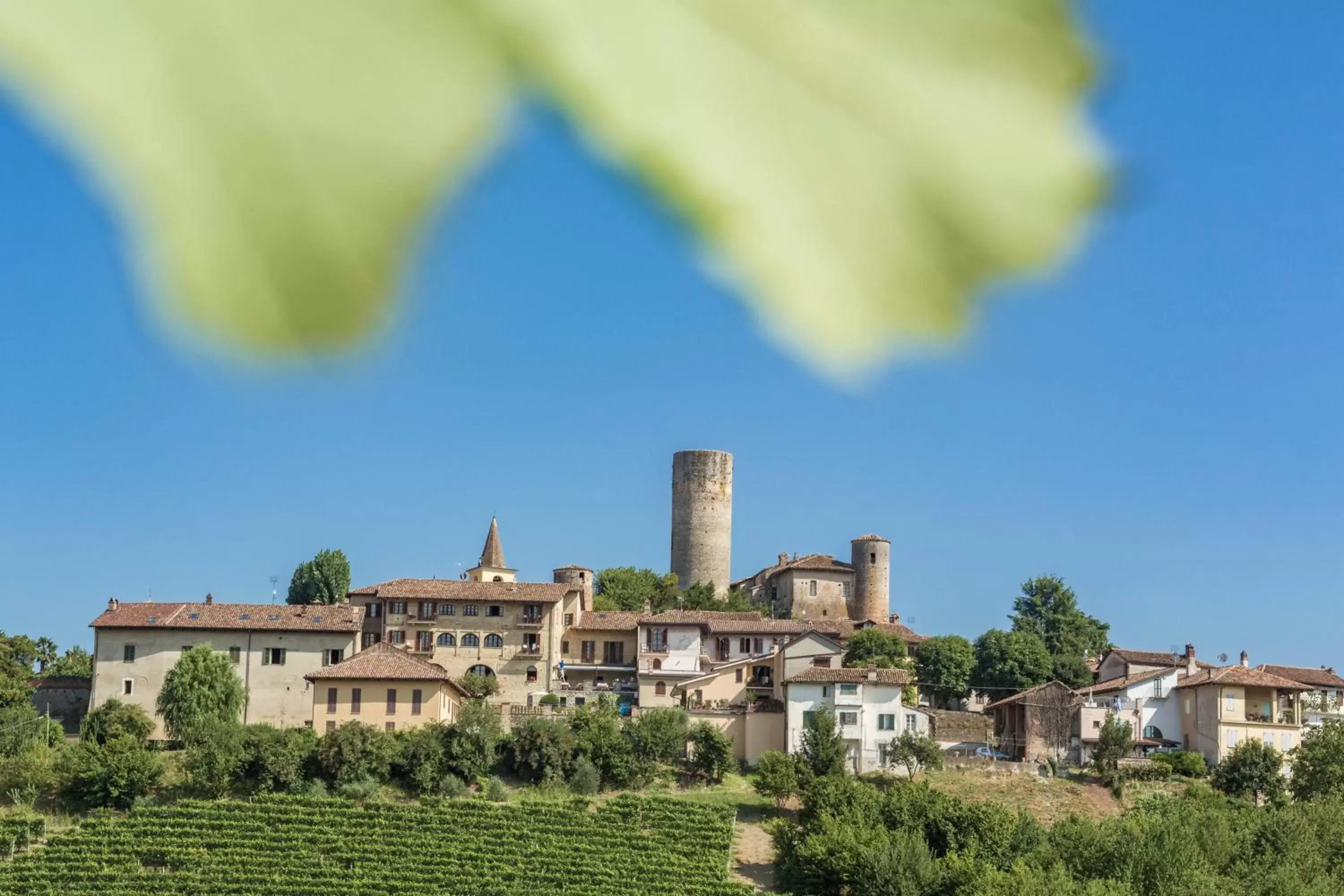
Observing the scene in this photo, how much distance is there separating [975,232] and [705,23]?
0.42 feet

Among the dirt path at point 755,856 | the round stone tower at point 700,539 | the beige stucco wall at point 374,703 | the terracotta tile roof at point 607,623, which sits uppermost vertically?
the round stone tower at point 700,539

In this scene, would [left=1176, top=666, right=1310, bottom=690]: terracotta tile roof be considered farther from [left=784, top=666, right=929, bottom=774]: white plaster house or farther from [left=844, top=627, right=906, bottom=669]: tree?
[left=784, top=666, right=929, bottom=774]: white plaster house

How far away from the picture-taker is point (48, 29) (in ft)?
1.58

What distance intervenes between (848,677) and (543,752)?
646 centimetres

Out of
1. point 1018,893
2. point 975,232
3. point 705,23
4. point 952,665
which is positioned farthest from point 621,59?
point 952,665

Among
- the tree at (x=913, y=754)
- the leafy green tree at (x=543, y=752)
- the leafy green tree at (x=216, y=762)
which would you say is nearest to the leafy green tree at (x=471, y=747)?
the leafy green tree at (x=543, y=752)

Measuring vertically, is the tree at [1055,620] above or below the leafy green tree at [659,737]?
above

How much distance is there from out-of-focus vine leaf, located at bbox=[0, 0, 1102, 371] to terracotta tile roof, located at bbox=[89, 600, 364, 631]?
33.5 meters

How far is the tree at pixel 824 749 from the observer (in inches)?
1164

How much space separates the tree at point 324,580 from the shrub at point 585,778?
40.4ft

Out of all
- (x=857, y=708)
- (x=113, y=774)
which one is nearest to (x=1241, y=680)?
(x=857, y=708)

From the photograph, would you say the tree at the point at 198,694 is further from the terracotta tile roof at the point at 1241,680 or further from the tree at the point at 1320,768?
the tree at the point at 1320,768

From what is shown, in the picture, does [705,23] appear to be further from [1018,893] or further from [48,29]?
[1018,893]

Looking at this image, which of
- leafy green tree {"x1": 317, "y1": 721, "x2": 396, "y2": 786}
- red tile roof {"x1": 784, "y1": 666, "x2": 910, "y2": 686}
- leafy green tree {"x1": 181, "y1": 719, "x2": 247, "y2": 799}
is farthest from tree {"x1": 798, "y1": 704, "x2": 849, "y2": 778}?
leafy green tree {"x1": 181, "y1": 719, "x2": 247, "y2": 799}
